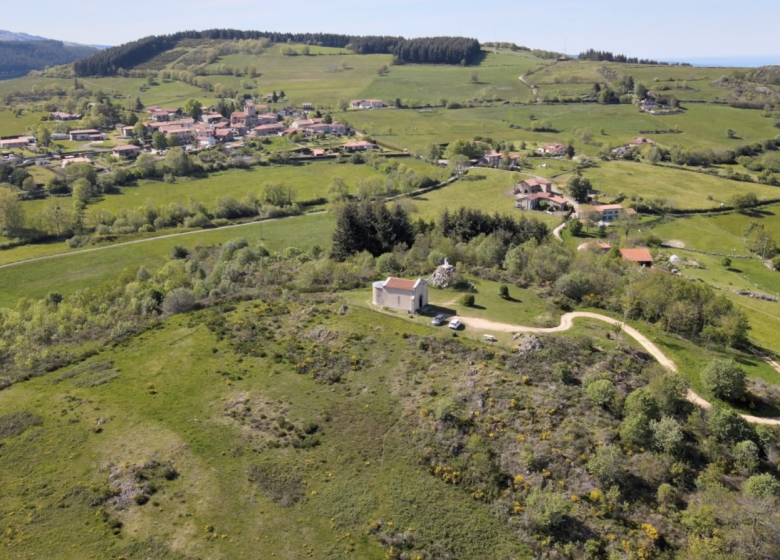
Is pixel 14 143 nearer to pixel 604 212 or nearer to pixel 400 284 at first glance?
pixel 400 284

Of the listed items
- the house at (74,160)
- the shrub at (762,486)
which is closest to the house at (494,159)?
the house at (74,160)

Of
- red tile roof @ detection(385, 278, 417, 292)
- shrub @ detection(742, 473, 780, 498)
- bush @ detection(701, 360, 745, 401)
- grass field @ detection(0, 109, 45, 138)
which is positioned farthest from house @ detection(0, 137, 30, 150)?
shrub @ detection(742, 473, 780, 498)

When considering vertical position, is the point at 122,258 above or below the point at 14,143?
below

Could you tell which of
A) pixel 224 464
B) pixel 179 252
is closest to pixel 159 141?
pixel 179 252

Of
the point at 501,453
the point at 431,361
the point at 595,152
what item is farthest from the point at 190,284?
the point at 595,152

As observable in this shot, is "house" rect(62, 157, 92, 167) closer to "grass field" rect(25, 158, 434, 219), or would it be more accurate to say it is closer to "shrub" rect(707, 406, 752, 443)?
"grass field" rect(25, 158, 434, 219)

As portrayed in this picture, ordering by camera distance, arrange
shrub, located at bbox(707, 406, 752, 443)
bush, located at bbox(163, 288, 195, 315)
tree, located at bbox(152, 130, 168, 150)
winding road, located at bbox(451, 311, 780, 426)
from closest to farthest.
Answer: shrub, located at bbox(707, 406, 752, 443) < winding road, located at bbox(451, 311, 780, 426) < bush, located at bbox(163, 288, 195, 315) < tree, located at bbox(152, 130, 168, 150)
